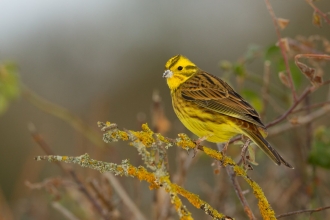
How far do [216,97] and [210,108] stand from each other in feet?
0.40

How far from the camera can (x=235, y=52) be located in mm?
10945

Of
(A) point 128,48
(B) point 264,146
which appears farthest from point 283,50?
(A) point 128,48

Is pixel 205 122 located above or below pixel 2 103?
below

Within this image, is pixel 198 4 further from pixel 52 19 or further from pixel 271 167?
pixel 271 167

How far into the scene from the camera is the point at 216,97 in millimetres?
2512

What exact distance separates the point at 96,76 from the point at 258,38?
3.39m

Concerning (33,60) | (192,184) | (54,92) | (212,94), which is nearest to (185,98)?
(212,94)

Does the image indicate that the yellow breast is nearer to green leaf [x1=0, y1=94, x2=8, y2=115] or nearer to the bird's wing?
the bird's wing

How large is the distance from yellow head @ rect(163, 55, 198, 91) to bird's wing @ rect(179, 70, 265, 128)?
4 centimetres

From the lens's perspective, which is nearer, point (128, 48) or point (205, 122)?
point (205, 122)

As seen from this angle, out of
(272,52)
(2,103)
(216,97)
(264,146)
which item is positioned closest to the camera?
(264,146)

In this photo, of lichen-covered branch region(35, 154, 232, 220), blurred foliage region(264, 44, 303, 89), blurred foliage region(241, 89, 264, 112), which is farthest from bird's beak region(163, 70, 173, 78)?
lichen-covered branch region(35, 154, 232, 220)

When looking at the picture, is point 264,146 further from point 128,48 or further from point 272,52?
point 128,48

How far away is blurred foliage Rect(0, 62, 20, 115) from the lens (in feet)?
9.91
